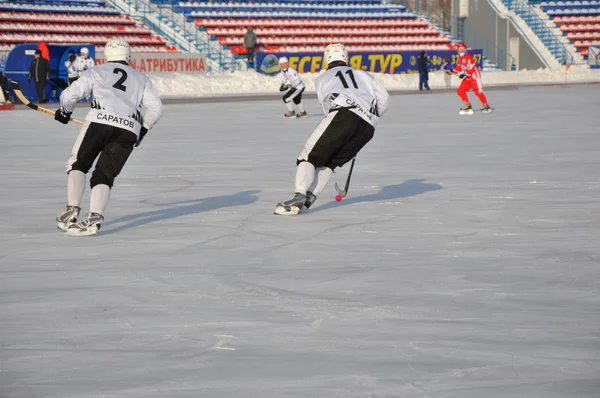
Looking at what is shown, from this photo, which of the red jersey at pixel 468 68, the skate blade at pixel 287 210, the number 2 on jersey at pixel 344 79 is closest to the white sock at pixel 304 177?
the skate blade at pixel 287 210

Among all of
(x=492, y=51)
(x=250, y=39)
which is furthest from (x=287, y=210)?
(x=492, y=51)

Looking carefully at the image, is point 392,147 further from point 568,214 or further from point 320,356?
point 320,356

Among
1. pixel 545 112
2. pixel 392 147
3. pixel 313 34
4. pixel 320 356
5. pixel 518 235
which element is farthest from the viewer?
pixel 313 34

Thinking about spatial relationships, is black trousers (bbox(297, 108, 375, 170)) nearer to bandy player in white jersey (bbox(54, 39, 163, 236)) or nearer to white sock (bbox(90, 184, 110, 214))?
bandy player in white jersey (bbox(54, 39, 163, 236))

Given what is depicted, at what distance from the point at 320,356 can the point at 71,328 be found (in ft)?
3.93

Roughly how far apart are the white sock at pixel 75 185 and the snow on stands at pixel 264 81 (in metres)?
25.2

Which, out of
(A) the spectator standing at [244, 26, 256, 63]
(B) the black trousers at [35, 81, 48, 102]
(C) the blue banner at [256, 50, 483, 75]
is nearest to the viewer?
(B) the black trousers at [35, 81, 48, 102]

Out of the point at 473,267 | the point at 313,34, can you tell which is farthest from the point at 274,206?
the point at 313,34

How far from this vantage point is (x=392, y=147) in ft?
53.2

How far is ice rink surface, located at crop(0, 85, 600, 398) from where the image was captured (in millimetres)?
4371

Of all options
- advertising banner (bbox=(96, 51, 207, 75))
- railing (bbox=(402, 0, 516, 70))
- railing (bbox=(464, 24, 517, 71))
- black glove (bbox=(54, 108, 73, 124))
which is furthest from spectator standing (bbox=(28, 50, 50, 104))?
railing (bbox=(464, 24, 517, 71))

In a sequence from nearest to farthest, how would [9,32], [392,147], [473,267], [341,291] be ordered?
[341,291] < [473,267] < [392,147] < [9,32]

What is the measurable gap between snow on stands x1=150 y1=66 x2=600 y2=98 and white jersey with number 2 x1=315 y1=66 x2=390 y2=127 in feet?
79.6

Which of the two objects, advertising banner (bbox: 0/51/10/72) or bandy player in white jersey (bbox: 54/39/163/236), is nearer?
bandy player in white jersey (bbox: 54/39/163/236)
